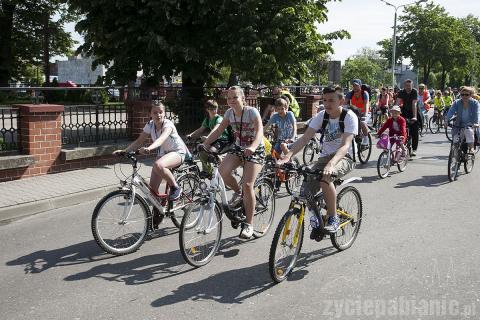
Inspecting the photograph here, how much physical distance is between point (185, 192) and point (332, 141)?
6.89 ft

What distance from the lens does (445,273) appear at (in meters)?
5.07

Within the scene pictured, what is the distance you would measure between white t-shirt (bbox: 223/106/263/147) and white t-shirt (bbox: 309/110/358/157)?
764 mm

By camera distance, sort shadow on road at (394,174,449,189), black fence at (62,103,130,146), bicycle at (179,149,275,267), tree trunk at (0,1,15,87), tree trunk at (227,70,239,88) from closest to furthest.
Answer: bicycle at (179,149,275,267) → shadow on road at (394,174,449,189) → black fence at (62,103,130,146) → tree trunk at (227,70,239,88) → tree trunk at (0,1,15,87)

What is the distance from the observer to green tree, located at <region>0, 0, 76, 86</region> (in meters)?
33.9

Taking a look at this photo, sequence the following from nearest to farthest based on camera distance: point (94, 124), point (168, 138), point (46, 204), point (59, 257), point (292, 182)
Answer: point (59, 257), point (168, 138), point (46, 204), point (292, 182), point (94, 124)

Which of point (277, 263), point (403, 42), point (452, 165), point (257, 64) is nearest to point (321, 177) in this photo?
point (277, 263)

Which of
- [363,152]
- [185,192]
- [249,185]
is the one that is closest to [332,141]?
[249,185]

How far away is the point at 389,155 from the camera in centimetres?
1062

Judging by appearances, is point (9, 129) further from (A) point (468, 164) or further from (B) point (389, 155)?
(A) point (468, 164)

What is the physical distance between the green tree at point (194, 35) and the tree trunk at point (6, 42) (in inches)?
911

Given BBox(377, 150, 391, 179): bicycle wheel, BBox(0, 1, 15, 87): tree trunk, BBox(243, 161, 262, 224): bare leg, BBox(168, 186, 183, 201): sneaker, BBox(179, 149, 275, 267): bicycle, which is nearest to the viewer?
BBox(179, 149, 275, 267): bicycle

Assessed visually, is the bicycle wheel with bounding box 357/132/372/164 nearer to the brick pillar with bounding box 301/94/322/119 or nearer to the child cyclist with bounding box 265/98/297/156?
the child cyclist with bounding box 265/98/297/156

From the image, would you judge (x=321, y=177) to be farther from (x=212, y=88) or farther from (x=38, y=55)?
(x=38, y=55)

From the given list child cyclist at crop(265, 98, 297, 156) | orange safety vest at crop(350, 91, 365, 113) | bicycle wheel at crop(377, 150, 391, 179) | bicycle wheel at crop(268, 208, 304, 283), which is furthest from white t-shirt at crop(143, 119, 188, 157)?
orange safety vest at crop(350, 91, 365, 113)
